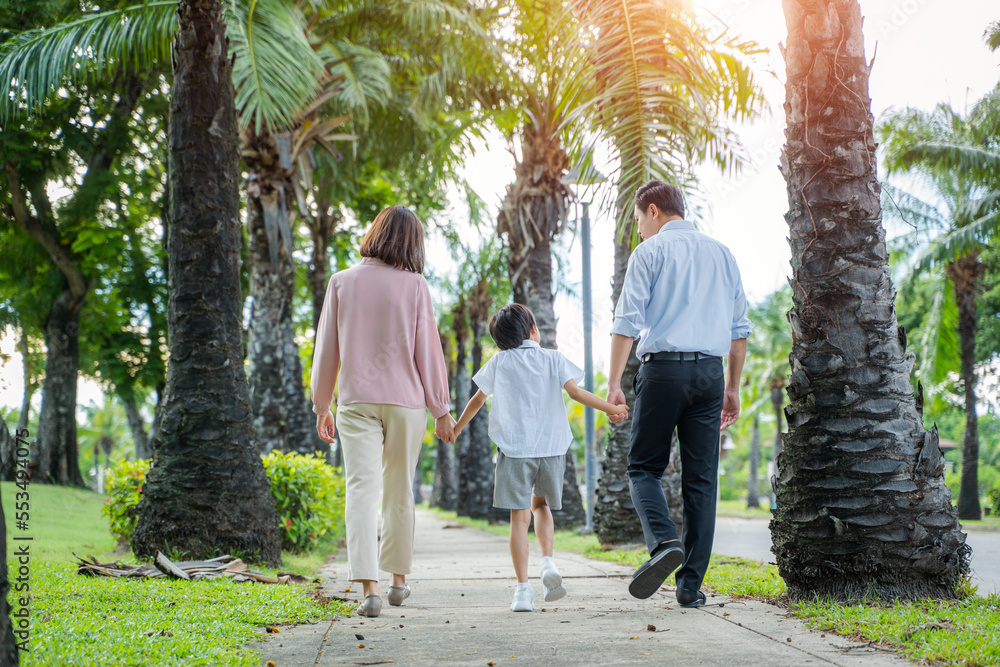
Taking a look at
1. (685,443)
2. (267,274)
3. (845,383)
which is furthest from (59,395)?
(845,383)

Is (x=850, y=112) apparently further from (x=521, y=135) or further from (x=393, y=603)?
(x=521, y=135)

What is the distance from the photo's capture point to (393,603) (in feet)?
14.9

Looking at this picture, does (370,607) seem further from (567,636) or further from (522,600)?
(567,636)

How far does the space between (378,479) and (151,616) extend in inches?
49.3

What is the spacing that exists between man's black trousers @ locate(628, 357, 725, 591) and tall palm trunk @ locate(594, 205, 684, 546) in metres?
4.32

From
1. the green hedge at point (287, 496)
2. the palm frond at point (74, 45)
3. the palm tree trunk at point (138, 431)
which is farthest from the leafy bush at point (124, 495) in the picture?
the palm tree trunk at point (138, 431)

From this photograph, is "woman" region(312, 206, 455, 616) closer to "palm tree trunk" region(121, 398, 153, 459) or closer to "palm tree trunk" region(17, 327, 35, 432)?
"palm tree trunk" region(121, 398, 153, 459)

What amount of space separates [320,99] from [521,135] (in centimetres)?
350

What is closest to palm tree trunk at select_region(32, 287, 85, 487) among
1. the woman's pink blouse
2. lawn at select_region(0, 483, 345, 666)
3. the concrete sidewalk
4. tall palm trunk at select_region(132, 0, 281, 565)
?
tall palm trunk at select_region(132, 0, 281, 565)

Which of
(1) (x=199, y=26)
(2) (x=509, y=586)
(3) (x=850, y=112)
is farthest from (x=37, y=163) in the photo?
(3) (x=850, y=112)

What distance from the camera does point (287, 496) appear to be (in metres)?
8.18

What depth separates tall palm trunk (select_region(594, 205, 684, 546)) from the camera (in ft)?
28.3

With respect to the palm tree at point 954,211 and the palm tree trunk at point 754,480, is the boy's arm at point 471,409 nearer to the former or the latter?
the palm tree at point 954,211

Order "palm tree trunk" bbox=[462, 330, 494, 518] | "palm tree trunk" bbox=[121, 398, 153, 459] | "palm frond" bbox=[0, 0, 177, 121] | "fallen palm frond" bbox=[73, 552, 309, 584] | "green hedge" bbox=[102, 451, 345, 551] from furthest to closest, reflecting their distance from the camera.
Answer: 1. "palm tree trunk" bbox=[121, 398, 153, 459]
2. "palm tree trunk" bbox=[462, 330, 494, 518]
3. "palm frond" bbox=[0, 0, 177, 121]
4. "green hedge" bbox=[102, 451, 345, 551]
5. "fallen palm frond" bbox=[73, 552, 309, 584]
